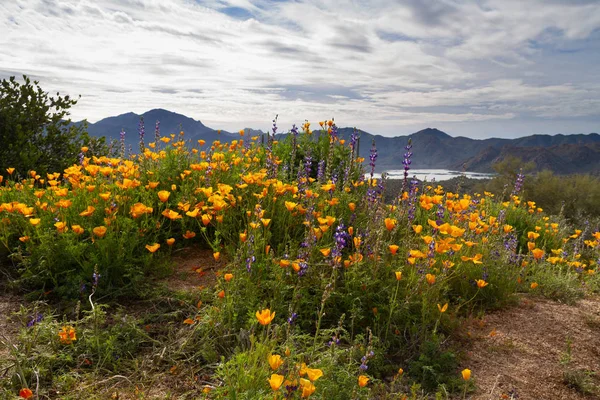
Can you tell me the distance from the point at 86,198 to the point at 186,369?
7.20 ft

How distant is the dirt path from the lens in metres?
2.60

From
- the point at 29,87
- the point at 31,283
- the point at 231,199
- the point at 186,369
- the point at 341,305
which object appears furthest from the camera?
the point at 29,87

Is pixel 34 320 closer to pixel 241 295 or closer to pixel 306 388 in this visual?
pixel 241 295

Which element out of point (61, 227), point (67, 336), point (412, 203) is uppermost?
point (412, 203)

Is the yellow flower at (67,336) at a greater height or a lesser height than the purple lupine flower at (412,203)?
lesser

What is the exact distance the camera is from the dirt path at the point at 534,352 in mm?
2596

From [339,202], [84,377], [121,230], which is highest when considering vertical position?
[339,202]

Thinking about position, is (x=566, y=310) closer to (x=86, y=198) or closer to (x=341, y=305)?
(x=341, y=305)

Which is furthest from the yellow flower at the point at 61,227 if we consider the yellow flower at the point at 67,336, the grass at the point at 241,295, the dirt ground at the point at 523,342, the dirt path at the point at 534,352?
the dirt path at the point at 534,352

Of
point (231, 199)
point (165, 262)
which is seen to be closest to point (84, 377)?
point (165, 262)

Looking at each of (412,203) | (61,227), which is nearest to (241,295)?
(61,227)

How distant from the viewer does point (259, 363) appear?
2256 millimetres

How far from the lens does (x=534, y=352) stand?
2.99 m

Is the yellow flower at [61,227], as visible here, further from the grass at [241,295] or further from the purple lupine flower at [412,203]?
the purple lupine flower at [412,203]
